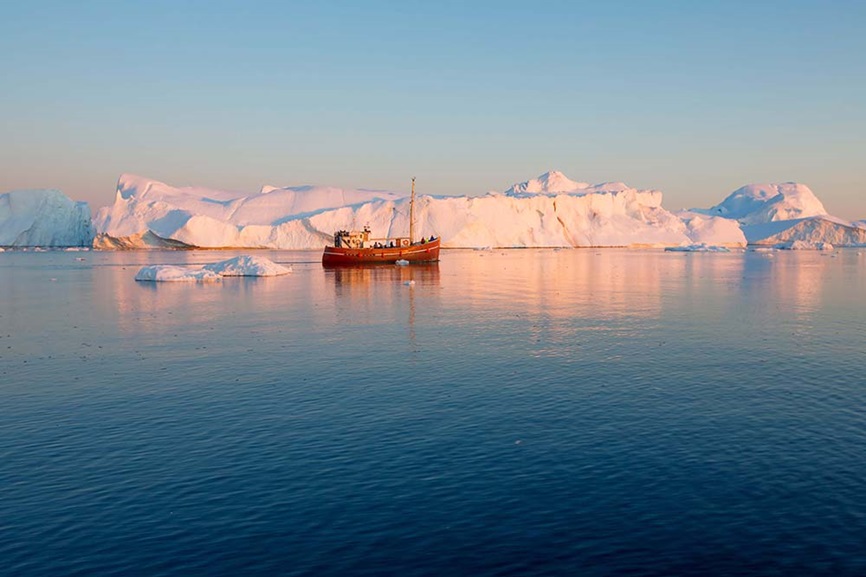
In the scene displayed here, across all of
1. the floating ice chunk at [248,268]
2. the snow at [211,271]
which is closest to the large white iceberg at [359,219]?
the floating ice chunk at [248,268]

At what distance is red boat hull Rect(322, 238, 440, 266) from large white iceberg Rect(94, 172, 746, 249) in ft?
186

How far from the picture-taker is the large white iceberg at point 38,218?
163 metres

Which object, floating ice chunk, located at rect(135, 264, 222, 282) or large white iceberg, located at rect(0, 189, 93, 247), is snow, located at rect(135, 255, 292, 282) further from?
large white iceberg, located at rect(0, 189, 93, 247)

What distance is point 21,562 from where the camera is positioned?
9289mm

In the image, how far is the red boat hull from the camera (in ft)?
270

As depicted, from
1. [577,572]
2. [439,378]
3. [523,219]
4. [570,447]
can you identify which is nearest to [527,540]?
[577,572]

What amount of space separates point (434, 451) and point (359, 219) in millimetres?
136301

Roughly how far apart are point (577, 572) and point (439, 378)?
1168 cm

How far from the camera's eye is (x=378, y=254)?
84062 mm

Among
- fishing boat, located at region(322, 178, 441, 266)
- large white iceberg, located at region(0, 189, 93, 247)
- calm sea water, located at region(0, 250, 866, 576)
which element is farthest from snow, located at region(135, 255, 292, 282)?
large white iceberg, located at region(0, 189, 93, 247)

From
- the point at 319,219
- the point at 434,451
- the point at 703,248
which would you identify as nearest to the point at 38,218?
the point at 319,219

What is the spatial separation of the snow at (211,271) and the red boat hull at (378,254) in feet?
40.6

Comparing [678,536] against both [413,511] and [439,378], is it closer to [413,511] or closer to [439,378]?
[413,511]

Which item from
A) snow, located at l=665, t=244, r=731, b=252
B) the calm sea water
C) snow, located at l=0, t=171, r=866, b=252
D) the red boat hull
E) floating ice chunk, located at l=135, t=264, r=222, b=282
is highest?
snow, located at l=0, t=171, r=866, b=252
